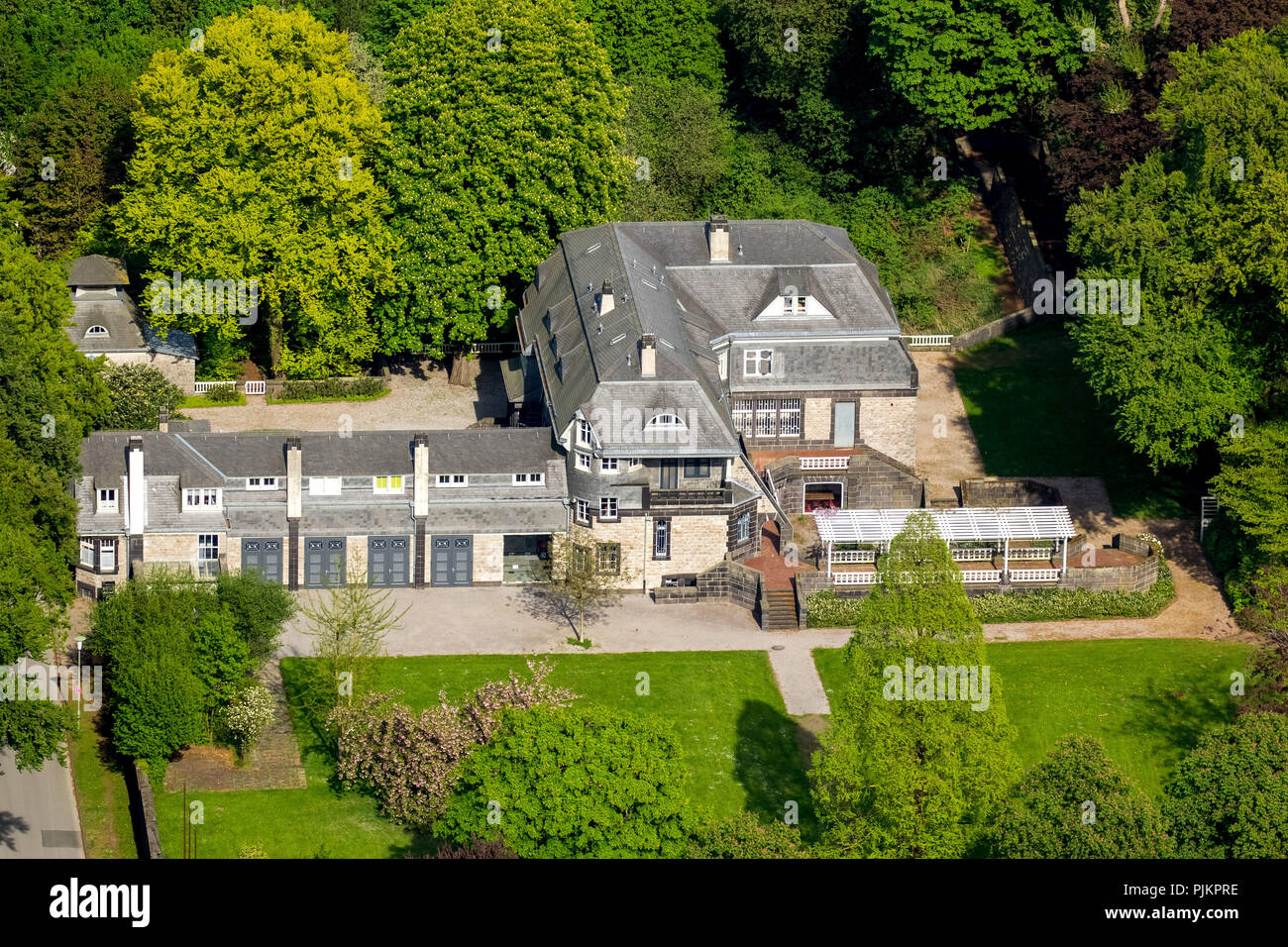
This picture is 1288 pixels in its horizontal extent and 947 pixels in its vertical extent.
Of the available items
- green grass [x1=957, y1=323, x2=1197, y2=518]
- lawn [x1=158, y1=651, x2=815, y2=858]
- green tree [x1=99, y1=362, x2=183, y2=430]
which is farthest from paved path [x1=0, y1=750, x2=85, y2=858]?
green grass [x1=957, y1=323, x2=1197, y2=518]

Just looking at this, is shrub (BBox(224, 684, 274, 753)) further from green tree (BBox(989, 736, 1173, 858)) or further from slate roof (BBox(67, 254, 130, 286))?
slate roof (BBox(67, 254, 130, 286))

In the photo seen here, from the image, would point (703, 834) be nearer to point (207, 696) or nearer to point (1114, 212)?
point (207, 696)

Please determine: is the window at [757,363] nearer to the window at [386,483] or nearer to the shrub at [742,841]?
the window at [386,483]

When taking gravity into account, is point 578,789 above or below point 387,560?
below

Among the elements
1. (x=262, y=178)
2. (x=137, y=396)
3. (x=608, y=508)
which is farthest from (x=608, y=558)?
(x=262, y=178)

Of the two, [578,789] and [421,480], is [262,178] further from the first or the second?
[578,789]

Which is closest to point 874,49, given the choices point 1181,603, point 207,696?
point 1181,603
